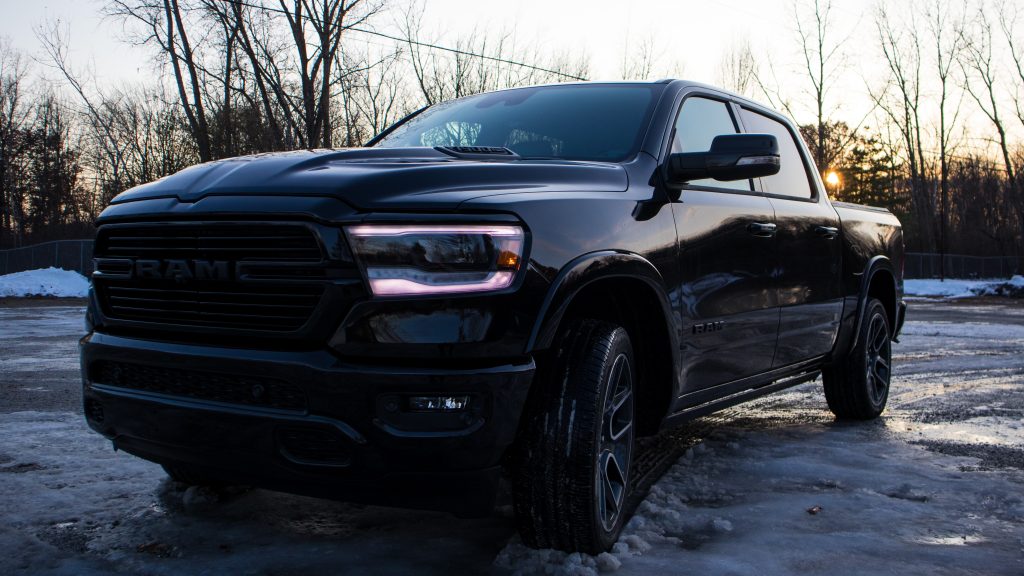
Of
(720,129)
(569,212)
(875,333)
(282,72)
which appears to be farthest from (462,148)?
(282,72)

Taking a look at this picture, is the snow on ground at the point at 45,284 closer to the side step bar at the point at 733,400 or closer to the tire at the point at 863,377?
the tire at the point at 863,377

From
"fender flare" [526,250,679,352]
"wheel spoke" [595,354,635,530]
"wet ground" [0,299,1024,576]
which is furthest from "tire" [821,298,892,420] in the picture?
"wheel spoke" [595,354,635,530]

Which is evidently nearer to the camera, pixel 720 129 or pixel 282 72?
pixel 720 129

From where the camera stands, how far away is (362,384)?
231cm

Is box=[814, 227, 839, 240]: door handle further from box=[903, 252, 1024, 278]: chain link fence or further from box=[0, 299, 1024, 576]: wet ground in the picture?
box=[903, 252, 1024, 278]: chain link fence

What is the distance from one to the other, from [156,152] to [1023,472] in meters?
44.2

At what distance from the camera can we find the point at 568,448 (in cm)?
264

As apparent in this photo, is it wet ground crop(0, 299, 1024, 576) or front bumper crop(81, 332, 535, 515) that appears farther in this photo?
wet ground crop(0, 299, 1024, 576)

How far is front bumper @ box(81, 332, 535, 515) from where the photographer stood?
2.32m

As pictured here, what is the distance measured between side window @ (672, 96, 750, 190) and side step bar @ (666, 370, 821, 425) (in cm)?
94

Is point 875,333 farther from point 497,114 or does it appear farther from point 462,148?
point 462,148

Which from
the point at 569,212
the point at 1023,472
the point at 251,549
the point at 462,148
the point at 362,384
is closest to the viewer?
the point at 362,384

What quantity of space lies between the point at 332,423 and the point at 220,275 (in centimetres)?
55

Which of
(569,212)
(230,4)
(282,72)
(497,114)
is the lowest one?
(569,212)
